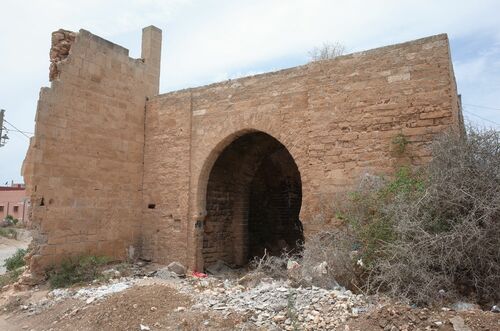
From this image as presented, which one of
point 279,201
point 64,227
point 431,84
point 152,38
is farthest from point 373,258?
point 152,38

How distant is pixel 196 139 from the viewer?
841 centimetres

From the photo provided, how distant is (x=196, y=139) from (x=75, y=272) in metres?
3.31

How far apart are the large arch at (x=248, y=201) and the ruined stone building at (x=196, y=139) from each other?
0.13 ft

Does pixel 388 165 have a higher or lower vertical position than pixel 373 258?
higher

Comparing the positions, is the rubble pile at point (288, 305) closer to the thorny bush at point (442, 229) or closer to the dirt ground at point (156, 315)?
the dirt ground at point (156, 315)

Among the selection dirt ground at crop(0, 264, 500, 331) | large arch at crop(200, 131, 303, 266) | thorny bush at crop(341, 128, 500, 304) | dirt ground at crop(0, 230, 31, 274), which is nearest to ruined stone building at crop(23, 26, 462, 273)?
large arch at crop(200, 131, 303, 266)

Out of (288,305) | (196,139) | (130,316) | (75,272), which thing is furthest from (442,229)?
(75,272)

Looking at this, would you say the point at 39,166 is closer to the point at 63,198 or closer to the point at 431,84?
the point at 63,198

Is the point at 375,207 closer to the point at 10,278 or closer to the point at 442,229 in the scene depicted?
the point at 442,229

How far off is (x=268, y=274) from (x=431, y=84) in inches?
143

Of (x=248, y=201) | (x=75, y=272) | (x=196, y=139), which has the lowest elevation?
(x=75, y=272)

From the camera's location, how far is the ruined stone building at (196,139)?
20.4 ft

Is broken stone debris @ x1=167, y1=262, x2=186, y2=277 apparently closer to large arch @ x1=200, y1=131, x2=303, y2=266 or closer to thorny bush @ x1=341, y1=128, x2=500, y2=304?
large arch @ x1=200, y1=131, x2=303, y2=266

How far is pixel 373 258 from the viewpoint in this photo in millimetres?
4871
